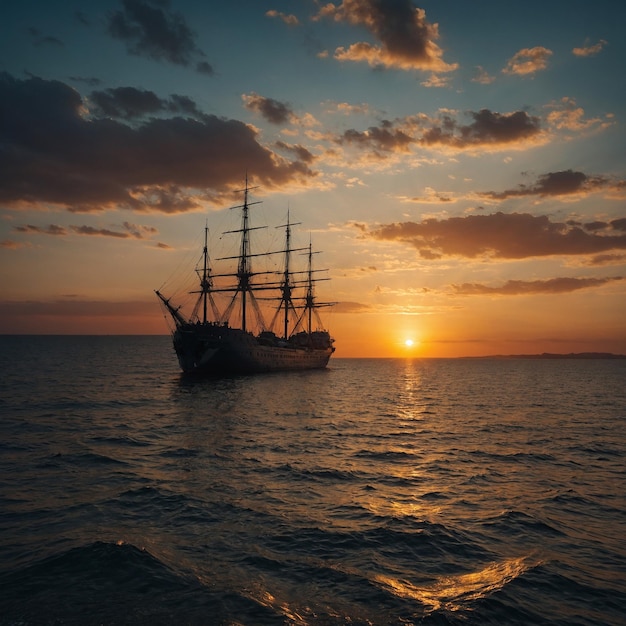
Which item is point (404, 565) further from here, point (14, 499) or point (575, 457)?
point (575, 457)

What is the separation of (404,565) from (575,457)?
60.4 feet

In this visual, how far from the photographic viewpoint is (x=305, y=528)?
42.4 ft

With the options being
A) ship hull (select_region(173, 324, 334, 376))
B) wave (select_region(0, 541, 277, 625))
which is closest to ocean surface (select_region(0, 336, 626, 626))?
wave (select_region(0, 541, 277, 625))

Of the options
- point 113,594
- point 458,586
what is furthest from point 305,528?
point 113,594

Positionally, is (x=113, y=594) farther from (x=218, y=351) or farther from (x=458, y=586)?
(x=218, y=351)

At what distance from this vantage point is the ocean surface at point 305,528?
903 cm

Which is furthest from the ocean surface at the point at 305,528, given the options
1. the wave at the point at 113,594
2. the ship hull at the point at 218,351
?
the ship hull at the point at 218,351

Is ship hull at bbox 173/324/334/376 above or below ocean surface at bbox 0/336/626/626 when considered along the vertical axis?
above

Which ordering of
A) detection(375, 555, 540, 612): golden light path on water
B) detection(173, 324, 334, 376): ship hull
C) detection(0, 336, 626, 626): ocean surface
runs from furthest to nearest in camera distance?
detection(173, 324, 334, 376): ship hull < detection(375, 555, 540, 612): golden light path on water < detection(0, 336, 626, 626): ocean surface

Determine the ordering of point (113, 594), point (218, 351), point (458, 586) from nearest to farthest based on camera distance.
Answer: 1. point (113, 594)
2. point (458, 586)
3. point (218, 351)

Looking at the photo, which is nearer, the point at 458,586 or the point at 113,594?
the point at 113,594

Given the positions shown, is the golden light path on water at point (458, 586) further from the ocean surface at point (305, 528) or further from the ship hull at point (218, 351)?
the ship hull at point (218, 351)

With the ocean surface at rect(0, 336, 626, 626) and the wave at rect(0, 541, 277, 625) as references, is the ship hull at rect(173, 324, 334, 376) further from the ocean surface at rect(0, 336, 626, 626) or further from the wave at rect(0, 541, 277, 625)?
the wave at rect(0, 541, 277, 625)

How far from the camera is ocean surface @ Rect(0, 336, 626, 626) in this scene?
9031mm
